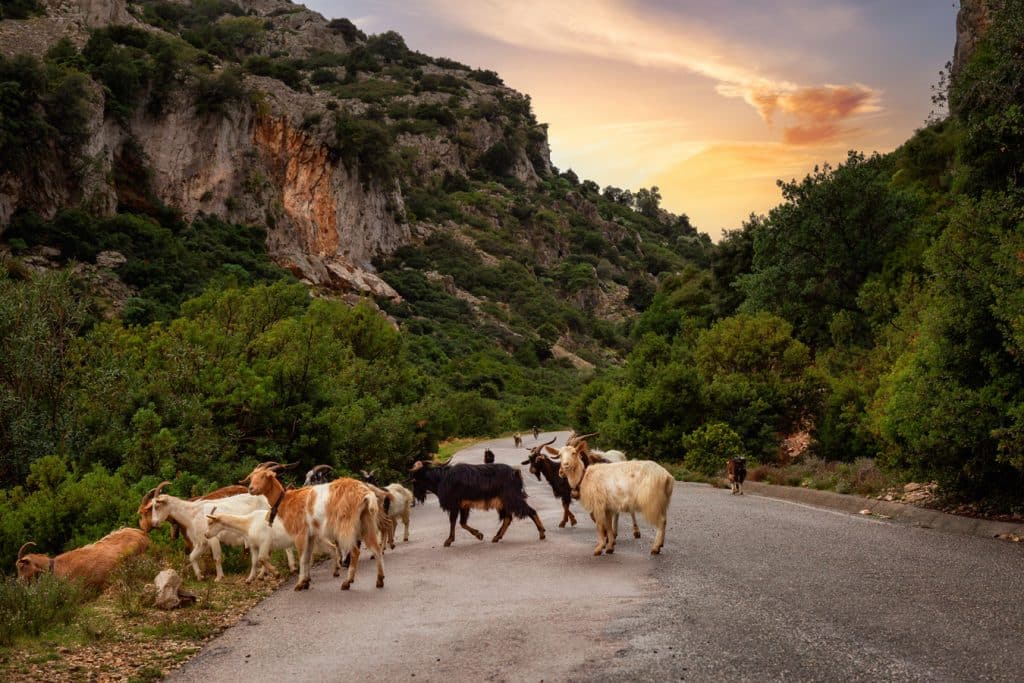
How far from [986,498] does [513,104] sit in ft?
590

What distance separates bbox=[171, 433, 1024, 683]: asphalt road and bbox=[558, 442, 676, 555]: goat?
16.0 inches

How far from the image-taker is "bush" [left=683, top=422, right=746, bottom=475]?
26.7 meters

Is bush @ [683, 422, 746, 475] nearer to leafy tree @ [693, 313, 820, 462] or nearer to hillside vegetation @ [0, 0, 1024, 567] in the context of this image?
hillside vegetation @ [0, 0, 1024, 567]

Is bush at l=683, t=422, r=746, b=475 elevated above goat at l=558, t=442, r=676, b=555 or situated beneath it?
situated beneath

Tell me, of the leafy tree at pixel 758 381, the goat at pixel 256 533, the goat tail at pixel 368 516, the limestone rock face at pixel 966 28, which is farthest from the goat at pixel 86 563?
the limestone rock face at pixel 966 28

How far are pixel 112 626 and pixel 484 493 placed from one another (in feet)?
19.5

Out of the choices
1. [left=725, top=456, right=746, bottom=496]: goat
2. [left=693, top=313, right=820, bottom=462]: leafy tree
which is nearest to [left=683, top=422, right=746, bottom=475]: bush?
[left=693, top=313, right=820, bottom=462]: leafy tree

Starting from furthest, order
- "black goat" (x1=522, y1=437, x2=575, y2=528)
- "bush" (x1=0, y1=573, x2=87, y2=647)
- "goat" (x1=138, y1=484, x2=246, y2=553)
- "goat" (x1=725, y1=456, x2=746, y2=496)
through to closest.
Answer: "goat" (x1=725, y1=456, x2=746, y2=496) → "black goat" (x1=522, y1=437, x2=575, y2=528) → "goat" (x1=138, y1=484, x2=246, y2=553) → "bush" (x1=0, y1=573, x2=87, y2=647)

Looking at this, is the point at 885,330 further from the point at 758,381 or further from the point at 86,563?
A: the point at 86,563

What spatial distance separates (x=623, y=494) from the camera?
Answer: 10469 millimetres

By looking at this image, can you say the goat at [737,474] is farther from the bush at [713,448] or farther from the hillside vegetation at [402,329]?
the bush at [713,448]

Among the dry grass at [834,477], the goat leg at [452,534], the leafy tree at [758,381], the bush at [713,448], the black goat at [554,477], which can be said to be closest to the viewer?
the goat leg at [452,534]

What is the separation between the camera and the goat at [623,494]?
401 inches

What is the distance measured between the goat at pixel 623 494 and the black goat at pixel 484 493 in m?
1.15
